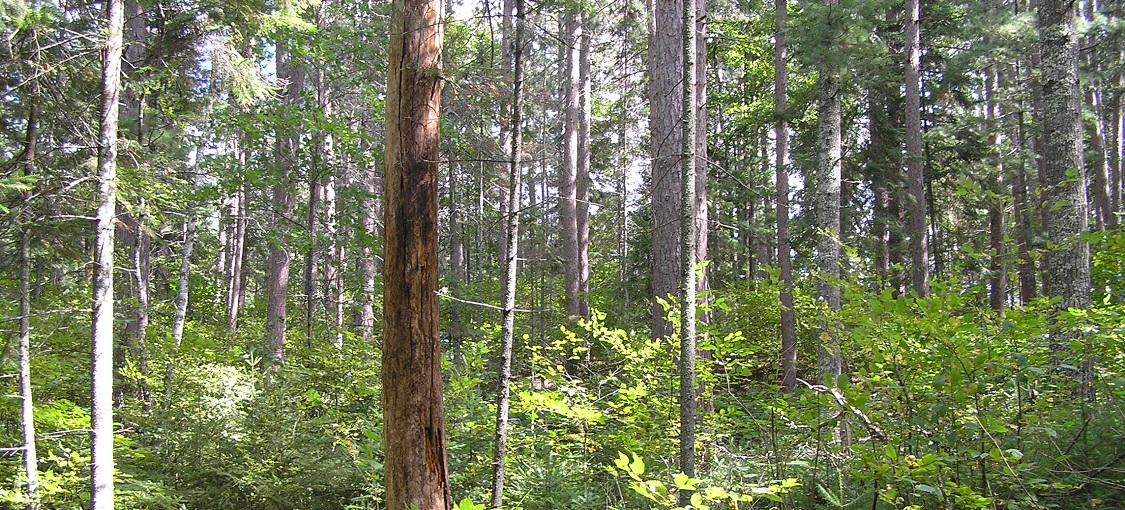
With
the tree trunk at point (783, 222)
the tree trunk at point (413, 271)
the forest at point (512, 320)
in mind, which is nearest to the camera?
the forest at point (512, 320)

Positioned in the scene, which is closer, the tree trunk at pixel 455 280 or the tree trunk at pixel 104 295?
the tree trunk at pixel 104 295

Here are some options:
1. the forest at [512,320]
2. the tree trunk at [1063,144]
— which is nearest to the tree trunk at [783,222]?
the forest at [512,320]

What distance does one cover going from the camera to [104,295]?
5.44 metres

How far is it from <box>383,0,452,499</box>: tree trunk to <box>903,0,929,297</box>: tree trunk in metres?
10.5

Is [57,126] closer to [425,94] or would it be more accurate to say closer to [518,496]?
[425,94]

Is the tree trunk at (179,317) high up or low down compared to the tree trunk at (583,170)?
down

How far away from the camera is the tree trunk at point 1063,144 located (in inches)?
207

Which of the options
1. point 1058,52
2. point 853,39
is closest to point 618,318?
point 853,39

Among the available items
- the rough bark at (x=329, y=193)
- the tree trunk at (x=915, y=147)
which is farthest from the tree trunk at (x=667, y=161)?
the tree trunk at (x=915, y=147)

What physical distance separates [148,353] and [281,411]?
3733mm

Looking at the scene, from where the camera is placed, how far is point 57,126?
20.7 feet

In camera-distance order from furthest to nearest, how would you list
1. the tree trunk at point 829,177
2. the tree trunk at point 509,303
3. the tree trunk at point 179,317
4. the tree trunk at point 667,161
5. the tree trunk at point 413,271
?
the tree trunk at point 179,317, the tree trunk at point 829,177, the tree trunk at point 667,161, the tree trunk at point 509,303, the tree trunk at point 413,271

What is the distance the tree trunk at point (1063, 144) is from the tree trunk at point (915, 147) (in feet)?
19.9

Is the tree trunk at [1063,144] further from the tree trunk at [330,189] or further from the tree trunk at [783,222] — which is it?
the tree trunk at [330,189]
